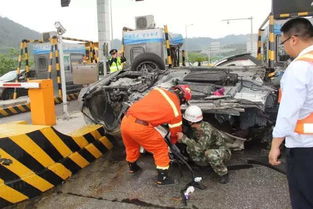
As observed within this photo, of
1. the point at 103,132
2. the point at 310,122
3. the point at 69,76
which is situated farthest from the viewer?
the point at 69,76

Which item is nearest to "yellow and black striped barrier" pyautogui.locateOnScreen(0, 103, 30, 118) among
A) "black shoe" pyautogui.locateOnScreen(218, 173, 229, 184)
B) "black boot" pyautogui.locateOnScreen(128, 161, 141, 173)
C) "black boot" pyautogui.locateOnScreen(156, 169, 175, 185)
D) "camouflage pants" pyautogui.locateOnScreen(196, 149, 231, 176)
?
"black boot" pyautogui.locateOnScreen(128, 161, 141, 173)

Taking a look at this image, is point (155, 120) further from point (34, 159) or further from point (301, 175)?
point (301, 175)

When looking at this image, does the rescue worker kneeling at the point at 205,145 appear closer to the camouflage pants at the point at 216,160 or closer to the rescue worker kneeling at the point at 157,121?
the camouflage pants at the point at 216,160

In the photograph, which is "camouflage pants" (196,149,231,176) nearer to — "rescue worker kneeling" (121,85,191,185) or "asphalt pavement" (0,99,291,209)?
"asphalt pavement" (0,99,291,209)

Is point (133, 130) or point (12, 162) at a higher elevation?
point (133, 130)

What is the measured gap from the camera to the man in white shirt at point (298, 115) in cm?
208

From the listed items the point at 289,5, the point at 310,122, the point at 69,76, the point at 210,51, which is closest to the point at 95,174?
the point at 310,122

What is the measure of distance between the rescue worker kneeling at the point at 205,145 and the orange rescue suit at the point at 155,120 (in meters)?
0.22

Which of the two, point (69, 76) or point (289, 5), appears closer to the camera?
point (289, 5)

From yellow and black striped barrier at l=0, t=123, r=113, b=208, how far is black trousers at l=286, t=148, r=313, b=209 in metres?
2.79

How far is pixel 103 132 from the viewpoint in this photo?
5363 mm

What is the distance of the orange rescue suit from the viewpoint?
12.8ft

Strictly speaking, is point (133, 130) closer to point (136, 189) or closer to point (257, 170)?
point (136, 189)

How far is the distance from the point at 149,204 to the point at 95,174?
120 cm
